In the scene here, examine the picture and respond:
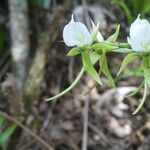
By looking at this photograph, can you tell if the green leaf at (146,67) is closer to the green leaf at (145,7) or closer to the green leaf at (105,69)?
the green leaf at (105,69)

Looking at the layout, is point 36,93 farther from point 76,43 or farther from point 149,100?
point 76,43

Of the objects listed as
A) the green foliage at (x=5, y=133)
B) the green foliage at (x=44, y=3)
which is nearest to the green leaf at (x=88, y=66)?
the green foliage at (x=5, y=133)

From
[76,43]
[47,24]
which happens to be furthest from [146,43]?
[47,24]

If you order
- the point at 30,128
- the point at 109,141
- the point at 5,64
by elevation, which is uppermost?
the point at 5,64

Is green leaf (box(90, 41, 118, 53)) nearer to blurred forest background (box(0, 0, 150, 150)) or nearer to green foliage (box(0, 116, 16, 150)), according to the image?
green foliage (box(0, 116, 16, 150))

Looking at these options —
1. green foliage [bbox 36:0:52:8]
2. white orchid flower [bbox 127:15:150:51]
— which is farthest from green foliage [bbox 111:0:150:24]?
white orchid flower [bbox 127:15:150:51]

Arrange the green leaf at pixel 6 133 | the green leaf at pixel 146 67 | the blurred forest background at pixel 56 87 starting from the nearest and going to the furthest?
the green leaf at pixel 146 67 → the green leaf at pixel 6 133 → the blurred forest background at pixel 56 87
